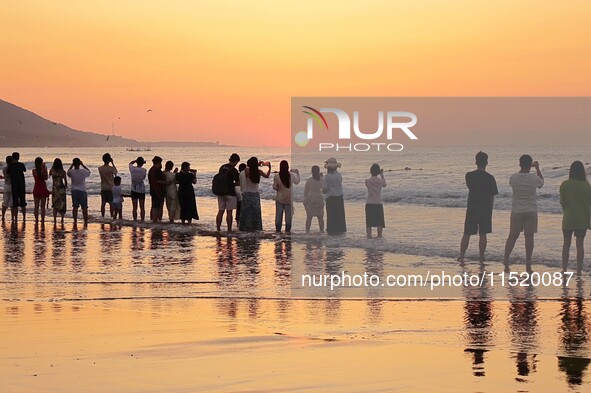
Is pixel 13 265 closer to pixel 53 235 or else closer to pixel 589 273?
pixel 53 235

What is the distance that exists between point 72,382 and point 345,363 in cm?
234

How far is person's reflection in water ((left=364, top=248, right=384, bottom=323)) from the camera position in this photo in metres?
12.0

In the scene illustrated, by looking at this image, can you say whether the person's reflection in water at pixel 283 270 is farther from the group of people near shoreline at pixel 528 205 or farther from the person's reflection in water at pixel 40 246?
the person's reflection in water at pixel 40 246

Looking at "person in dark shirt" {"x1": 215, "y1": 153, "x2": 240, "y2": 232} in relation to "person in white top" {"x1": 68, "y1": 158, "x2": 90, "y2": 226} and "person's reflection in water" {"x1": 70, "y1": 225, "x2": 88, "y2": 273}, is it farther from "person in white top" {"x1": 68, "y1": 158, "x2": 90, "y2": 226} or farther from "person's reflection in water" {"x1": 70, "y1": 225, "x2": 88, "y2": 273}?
"person in white top" {"x1": 68, "y1": 158, "x2": 90, "y2": 226}

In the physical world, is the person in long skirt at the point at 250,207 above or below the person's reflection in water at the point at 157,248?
above

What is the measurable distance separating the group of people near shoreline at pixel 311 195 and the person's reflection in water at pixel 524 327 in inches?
63.4

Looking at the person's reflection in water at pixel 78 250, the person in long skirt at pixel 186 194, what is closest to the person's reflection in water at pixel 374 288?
the person's reflection in water at pixel 78 250

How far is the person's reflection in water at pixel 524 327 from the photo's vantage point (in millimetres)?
8896

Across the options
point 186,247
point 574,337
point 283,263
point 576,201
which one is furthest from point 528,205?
point 186,247

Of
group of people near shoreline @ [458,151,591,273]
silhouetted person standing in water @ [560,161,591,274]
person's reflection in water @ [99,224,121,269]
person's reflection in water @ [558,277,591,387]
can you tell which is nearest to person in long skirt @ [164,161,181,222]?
person's reflection in water @ [99,224,121,269]

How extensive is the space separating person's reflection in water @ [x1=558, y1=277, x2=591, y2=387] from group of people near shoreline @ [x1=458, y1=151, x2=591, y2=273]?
1466mm

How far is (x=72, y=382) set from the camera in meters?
8.02

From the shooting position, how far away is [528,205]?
15.7 m

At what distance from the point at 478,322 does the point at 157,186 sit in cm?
1558
